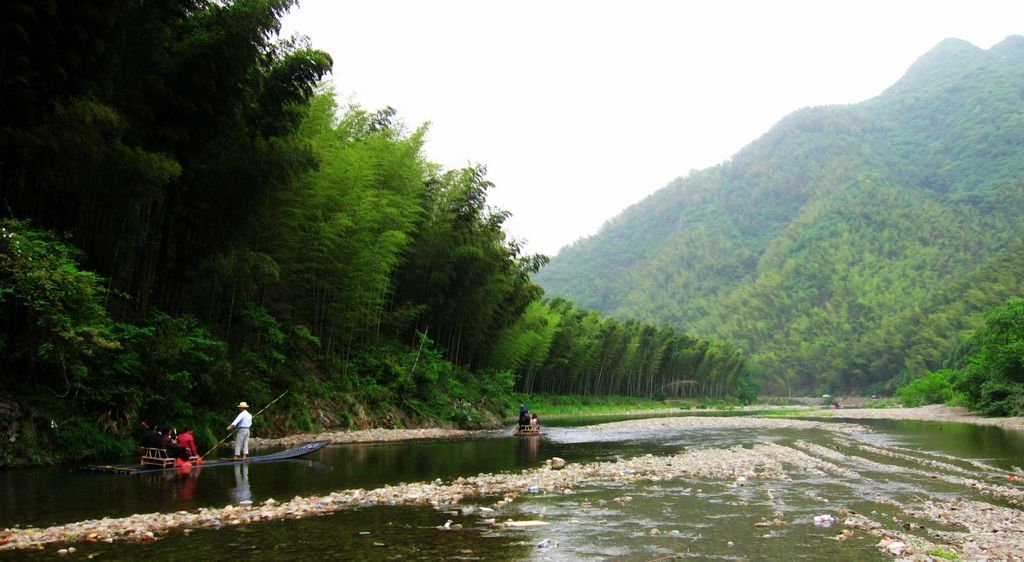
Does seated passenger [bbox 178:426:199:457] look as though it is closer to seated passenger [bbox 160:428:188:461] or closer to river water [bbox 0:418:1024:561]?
seated passenger [bbox 160:428:188:461]

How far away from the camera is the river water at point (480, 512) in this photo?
7.68m

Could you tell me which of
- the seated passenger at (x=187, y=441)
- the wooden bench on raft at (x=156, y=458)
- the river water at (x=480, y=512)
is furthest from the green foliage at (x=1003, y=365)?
the wooden bench on raft at (x=156, y=458)

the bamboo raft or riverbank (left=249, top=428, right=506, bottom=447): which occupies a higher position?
the bamboo raft

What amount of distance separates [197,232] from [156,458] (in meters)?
7.30

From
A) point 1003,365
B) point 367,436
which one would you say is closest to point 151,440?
point 367,436

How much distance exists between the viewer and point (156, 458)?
14.3m

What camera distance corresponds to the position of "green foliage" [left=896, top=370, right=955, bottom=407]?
61.3 meters

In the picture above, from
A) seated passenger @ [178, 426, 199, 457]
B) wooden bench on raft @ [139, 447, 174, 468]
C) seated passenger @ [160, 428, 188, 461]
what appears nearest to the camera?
wooden bench on raft @ [139, 447, 174, 468]

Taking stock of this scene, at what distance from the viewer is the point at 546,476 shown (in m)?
14.2

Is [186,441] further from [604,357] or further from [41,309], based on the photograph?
[604,357]

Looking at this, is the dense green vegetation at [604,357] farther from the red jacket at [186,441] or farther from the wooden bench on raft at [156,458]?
the wooden bench on raft at [156,458]

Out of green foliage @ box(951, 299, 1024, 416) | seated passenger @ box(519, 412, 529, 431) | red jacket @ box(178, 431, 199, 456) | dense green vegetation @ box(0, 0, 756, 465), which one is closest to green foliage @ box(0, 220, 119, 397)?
dense green vegetation @ box(0, 0, 756, 465)

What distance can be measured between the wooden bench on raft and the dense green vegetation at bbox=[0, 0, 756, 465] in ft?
6.40

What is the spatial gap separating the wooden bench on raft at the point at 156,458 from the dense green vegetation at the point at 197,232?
195 centimetres
